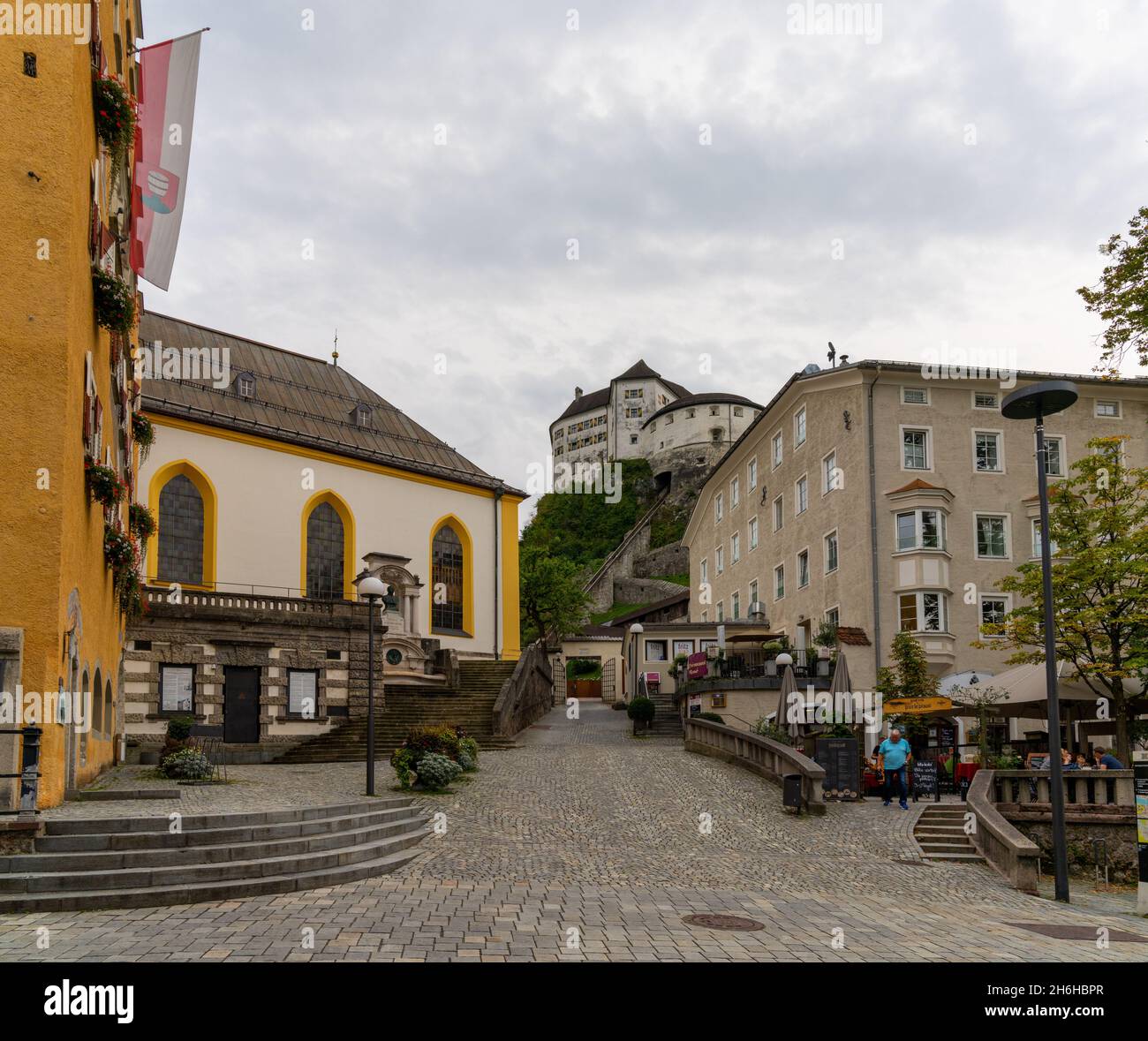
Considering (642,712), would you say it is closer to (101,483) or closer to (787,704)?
(787,704)

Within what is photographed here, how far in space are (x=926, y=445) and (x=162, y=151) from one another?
25095 mm

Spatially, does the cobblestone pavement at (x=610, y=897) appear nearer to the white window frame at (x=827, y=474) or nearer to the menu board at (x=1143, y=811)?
the menu board at (x=1143, y=811)

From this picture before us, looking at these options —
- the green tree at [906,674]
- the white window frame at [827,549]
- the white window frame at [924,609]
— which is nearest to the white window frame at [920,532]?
the white window frame at [924,609]

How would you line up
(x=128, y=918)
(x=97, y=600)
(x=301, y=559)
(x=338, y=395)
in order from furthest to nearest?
(x=338, y=395) < (x=301, y=559) < (x=97, y=600) < (x=128, y=918)

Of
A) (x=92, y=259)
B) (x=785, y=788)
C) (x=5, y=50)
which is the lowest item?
(x=785, y=788)

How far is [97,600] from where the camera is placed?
18.4 meters

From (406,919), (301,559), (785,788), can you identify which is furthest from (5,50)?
(301,559)

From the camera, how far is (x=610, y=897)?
1231 centimetres

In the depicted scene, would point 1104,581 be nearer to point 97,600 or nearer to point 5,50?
point 97,600

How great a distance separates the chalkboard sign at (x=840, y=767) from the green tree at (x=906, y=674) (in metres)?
7.43

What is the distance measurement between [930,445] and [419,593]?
19484mm

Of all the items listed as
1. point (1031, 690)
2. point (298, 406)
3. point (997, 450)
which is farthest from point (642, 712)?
point (298, 406)

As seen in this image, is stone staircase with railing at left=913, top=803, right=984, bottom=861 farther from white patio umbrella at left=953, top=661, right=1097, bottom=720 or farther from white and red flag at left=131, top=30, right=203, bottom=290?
white and red flag at left=131, top=30, right=203, bottom=290

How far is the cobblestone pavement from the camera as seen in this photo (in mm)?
9398
